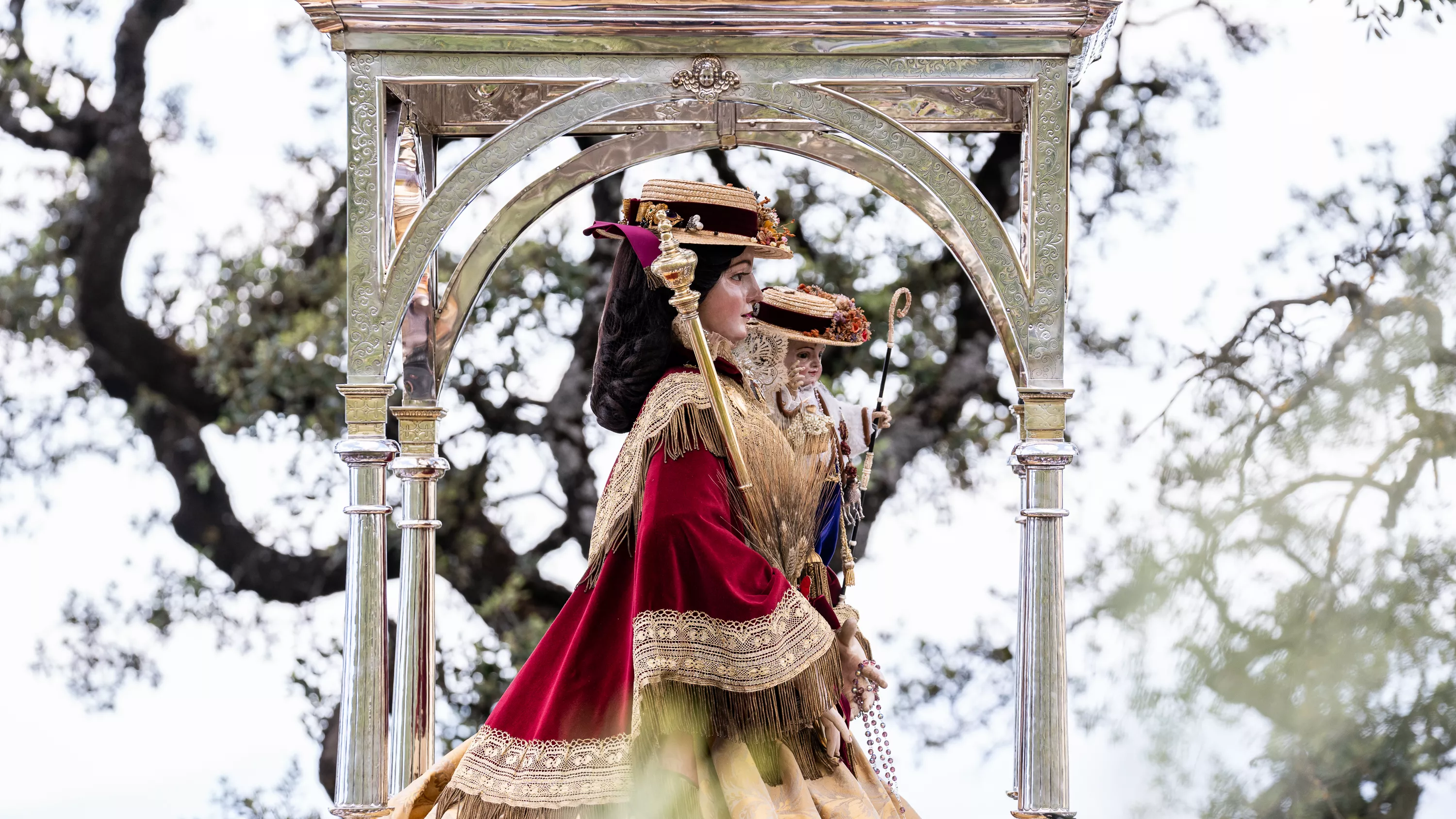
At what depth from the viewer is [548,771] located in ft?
10.2

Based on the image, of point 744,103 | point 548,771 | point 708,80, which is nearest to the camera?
point 548,771

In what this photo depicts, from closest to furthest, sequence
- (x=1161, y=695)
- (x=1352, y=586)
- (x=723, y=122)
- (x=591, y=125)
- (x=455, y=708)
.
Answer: (x=1161, y=695) < (x=723, y=122) < (x=591, y=125) < (x=1352, y=586) < (x=455, y=708)

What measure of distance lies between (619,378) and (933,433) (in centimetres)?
430

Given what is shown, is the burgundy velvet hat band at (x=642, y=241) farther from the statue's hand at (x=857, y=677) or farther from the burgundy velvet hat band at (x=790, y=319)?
the burgundy velvet hat band at (x=790, y=319)

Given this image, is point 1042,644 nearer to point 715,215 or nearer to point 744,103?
point 715,215

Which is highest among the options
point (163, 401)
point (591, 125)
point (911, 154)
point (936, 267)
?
point (936, 267)

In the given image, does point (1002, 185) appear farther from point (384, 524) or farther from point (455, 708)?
point (384, 524)

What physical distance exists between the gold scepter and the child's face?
4.94 feet

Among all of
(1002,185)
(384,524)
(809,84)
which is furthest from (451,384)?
(809,84)

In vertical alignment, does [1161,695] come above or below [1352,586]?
below

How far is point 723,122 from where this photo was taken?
370 cm

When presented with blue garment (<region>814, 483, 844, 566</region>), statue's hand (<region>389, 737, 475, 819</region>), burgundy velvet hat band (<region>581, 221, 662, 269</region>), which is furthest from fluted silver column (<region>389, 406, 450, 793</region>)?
burgundy velvet hat band (<region>581, 221, 662, 269</region>)

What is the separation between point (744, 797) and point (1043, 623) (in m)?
1.01

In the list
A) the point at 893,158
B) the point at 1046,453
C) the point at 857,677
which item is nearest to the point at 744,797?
the point at 857,677
